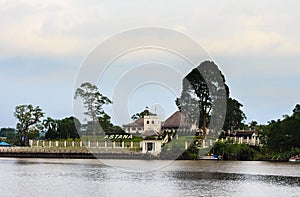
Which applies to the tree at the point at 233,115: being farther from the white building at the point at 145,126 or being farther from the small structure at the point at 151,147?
the small structure at the point at 151,147

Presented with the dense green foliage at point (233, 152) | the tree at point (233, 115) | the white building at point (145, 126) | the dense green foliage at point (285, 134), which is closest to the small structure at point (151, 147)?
the dense green foliage at point (233, 152)

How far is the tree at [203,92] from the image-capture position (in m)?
76.5

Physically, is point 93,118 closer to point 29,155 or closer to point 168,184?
point 29,155

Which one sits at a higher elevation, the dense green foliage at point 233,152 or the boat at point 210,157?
the dense green foliage at point 233,152

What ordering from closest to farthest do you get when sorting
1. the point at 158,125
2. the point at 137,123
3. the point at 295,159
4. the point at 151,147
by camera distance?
the point at 295,159
the point at 151,147
the point at 158,125
the point at 137,123

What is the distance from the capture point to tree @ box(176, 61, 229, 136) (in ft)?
251

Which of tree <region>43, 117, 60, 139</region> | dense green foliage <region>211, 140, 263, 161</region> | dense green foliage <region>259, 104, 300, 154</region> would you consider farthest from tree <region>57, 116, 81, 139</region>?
dense green foliage <region>259, 104, 300, 154</region>

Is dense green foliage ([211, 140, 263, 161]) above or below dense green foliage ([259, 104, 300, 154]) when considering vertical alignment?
below

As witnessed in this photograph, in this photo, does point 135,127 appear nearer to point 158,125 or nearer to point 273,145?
point 158,125

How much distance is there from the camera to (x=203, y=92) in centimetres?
7638

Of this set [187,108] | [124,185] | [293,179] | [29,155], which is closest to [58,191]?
[124,185]

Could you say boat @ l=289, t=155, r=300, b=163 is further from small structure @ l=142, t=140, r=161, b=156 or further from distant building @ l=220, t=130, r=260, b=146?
small structure @ l=142, t=140, r=161, b=156

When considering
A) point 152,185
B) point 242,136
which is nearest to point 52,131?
point 242,136

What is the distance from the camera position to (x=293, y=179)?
132ft
